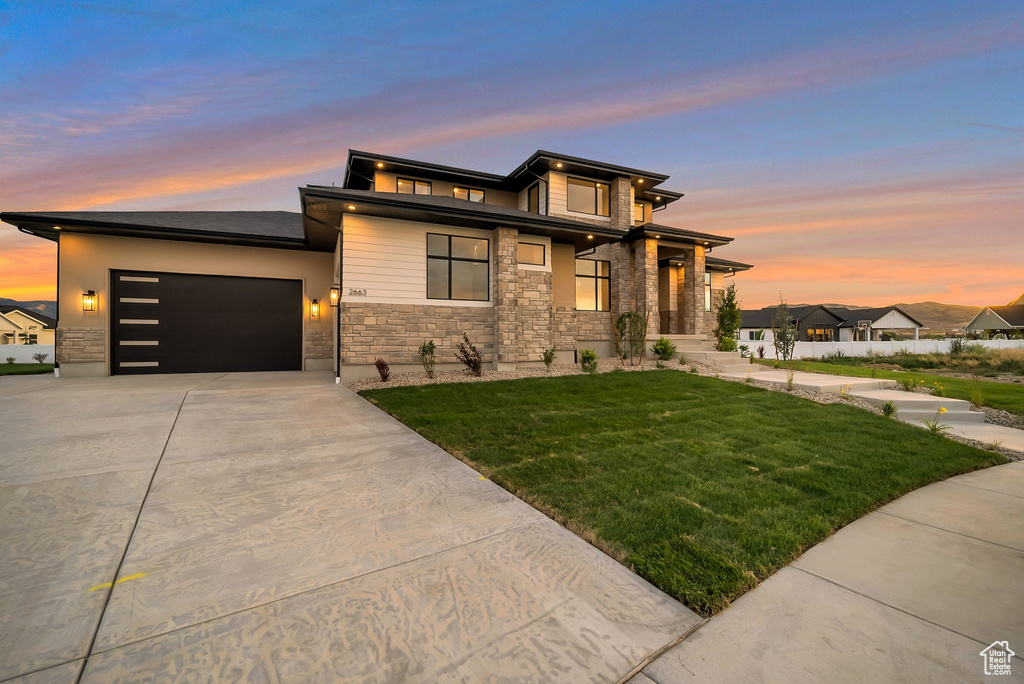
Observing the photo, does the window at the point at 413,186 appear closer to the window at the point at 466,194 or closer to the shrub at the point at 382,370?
the window at the point at 466,194

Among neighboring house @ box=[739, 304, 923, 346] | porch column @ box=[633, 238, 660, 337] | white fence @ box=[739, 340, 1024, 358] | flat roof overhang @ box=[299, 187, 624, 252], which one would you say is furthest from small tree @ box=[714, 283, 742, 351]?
neighboring house @ box=[739, 304, 923, 346]

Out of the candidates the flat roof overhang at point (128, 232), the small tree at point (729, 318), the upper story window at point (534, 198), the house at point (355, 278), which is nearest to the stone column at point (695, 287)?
the house at point (355, 278)

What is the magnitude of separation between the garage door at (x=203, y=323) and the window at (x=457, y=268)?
5.74 meters

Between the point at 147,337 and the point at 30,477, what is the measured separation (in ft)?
34.4

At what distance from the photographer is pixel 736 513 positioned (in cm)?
290

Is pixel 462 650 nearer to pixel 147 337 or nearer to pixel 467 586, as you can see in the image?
pixel 467 586

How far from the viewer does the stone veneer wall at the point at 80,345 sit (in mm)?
10370

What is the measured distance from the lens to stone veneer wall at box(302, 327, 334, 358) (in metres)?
12.8

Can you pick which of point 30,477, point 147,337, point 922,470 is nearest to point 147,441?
point 30,477

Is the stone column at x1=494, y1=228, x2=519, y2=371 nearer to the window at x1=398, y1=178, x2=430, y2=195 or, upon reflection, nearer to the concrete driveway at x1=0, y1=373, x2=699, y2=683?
the window at x1=398, y1=178, x2=430, y2=195

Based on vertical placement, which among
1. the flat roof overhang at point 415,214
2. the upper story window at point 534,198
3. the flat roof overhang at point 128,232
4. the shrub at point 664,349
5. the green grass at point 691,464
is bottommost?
the green grass at point 691,464

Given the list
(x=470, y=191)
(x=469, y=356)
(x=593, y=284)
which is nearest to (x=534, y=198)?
(x=470, y=191)

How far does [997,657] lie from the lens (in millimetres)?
1624

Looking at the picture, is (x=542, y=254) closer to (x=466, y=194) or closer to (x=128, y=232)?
(x=466, y=194)
